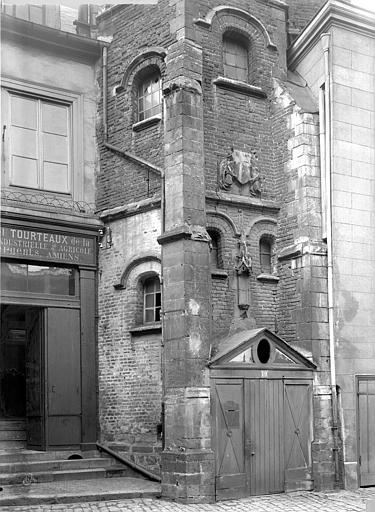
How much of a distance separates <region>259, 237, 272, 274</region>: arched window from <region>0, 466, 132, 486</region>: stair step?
15.1 ft

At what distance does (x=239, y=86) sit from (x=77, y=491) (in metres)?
7.82

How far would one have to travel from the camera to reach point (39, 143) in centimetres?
1375

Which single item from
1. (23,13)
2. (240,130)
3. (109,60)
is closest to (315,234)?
(240,130)

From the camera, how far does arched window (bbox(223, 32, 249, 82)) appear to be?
1370 cm

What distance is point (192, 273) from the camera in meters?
11.7

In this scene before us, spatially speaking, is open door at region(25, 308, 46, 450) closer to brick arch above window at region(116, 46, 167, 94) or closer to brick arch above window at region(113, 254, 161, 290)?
brick arch above window at region(113, 254, 161, 290)

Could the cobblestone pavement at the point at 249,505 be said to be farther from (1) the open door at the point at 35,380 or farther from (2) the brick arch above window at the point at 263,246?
(2) the brick arch above window at the point at 263,246

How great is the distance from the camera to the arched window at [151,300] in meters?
13.1

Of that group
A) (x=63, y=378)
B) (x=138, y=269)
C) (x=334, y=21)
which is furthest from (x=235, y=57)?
(x=63, y=378)

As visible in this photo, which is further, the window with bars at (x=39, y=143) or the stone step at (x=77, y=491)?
the window with bars at (x=39, y=143)

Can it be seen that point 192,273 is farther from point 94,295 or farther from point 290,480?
point 290,480

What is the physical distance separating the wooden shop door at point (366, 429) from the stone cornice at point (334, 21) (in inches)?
264

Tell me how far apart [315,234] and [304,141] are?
1.81m

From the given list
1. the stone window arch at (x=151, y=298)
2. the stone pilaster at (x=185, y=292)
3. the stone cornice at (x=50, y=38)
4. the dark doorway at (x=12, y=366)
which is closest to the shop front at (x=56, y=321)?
the stone window arch at (x=151, y=298)
